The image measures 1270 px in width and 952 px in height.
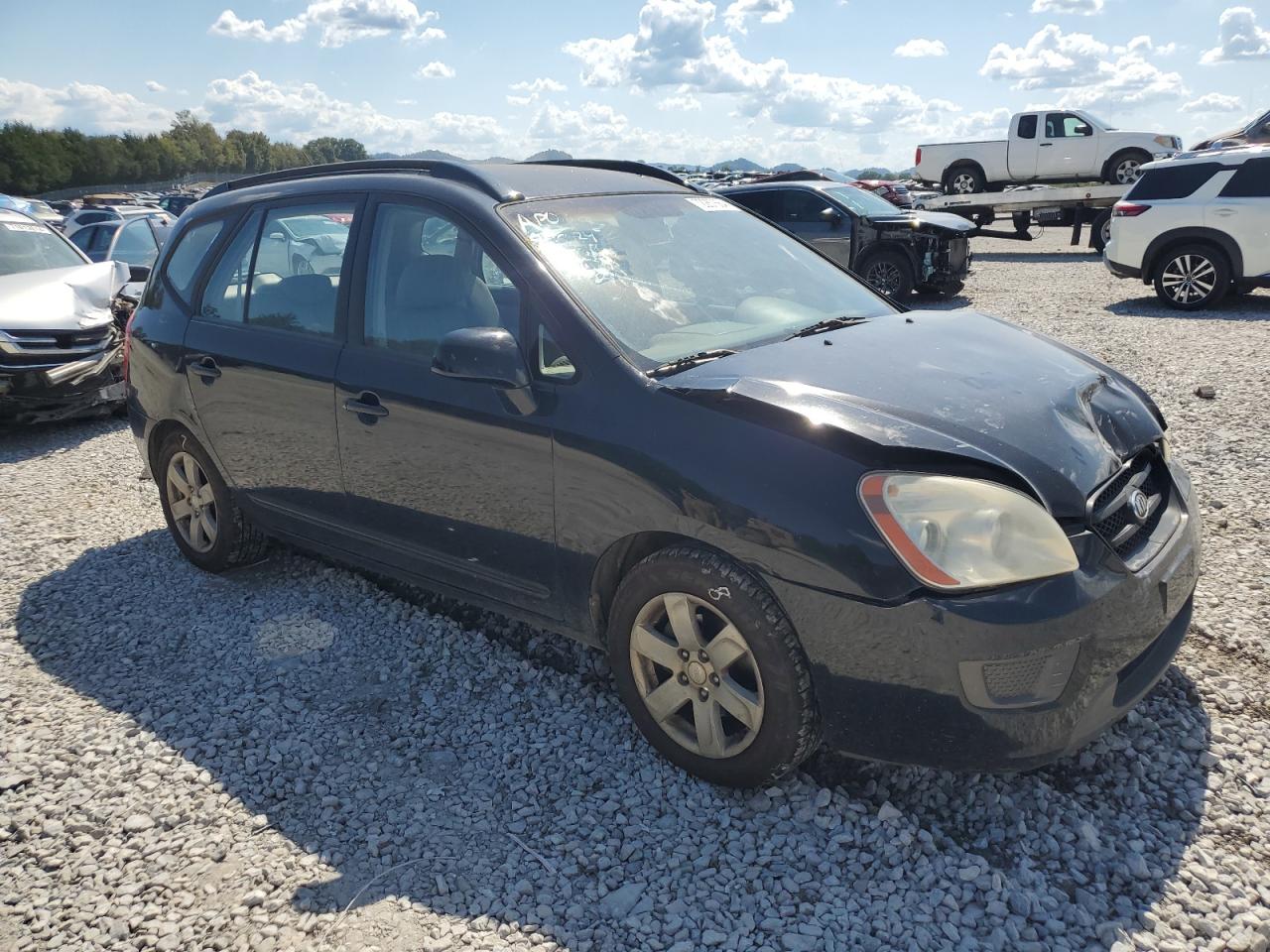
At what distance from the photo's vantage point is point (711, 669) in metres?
2.77

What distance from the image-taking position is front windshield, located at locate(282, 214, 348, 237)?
382 cm

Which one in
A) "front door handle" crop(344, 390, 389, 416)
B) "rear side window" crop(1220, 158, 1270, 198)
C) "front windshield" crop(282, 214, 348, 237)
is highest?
"front windshield" crop(282, 214, 348, 237)

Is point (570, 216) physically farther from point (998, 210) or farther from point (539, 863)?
point (998, 210)

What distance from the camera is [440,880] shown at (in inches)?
103

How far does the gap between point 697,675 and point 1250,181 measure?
457 inches

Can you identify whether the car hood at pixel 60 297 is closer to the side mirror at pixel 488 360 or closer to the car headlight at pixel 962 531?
the side mirror at pixel 488 360

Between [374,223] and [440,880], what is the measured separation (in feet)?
7.88

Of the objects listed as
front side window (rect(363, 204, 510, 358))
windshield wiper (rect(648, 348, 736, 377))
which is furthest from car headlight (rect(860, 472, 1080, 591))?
front side window (rect(363, 204, 510, 358))

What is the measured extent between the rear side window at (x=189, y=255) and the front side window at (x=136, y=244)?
8.41 metres

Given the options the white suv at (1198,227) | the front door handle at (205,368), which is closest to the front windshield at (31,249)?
the front door handle at (205,368)

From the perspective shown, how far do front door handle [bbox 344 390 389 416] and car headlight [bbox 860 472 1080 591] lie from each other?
6.24 ft

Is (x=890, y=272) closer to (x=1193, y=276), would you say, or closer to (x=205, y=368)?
(x=1193, y=276)

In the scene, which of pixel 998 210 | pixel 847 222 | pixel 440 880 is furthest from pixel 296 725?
pixel 998 210

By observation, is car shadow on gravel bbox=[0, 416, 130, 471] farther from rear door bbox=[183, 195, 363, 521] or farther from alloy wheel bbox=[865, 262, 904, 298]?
alloy wheel bbox=[865, 262, 904, 298]
